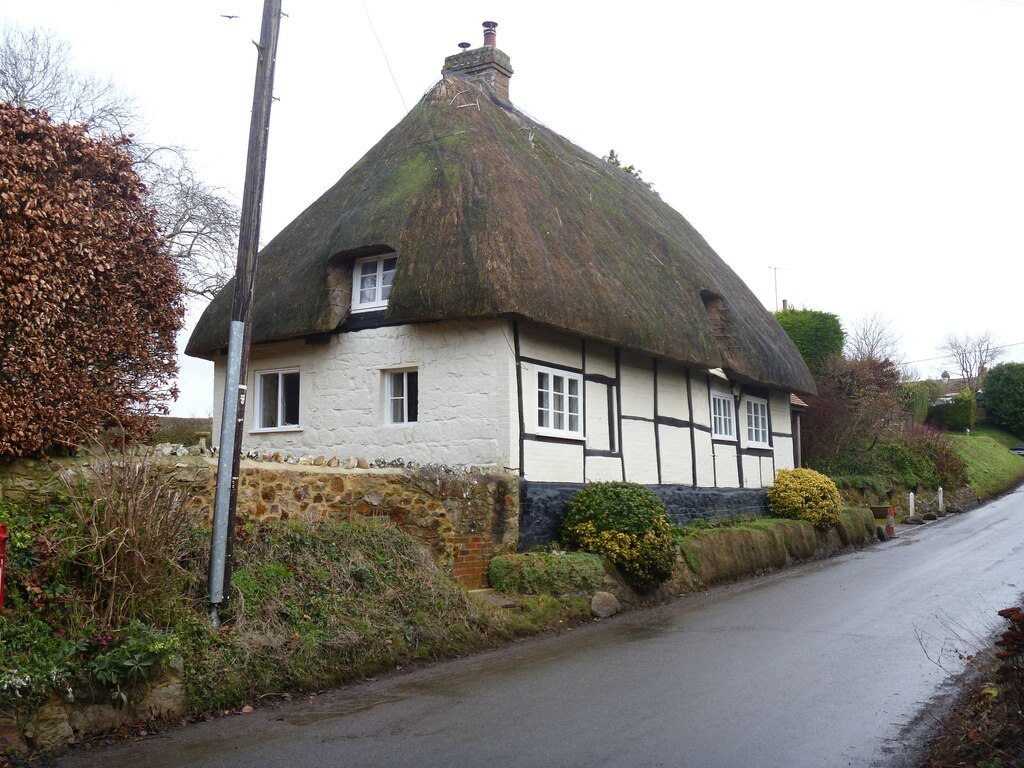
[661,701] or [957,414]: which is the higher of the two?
[957,414]

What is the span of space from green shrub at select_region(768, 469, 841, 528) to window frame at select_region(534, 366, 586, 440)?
7115mm

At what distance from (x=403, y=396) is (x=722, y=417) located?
7.74 metres

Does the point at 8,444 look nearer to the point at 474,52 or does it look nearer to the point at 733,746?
the point at 733,746

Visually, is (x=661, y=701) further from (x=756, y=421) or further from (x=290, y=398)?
(x=756, y=421)

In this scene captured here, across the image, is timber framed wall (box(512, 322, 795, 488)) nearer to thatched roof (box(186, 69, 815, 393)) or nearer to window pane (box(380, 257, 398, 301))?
thatched roof (box(186, 69, 815, 393))

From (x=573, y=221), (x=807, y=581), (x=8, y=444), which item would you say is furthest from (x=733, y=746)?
(x=573, y=221)

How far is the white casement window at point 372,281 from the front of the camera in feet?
45.5

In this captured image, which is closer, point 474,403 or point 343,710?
point 343,710

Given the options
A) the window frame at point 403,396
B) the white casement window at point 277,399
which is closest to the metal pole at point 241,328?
the window frame at point 403,396

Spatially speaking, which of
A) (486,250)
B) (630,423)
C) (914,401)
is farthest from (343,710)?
(914,401)

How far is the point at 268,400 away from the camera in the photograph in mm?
15180

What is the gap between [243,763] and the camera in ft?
18.4

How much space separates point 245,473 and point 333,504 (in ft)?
4.16

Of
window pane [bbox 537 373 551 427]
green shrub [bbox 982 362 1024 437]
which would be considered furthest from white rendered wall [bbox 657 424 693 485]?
green shrub [bbox 982 362 1024 437]
